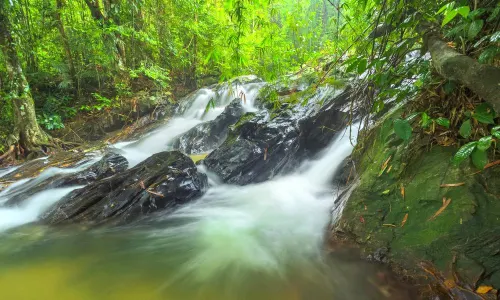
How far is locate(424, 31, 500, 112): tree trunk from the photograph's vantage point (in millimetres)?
1228

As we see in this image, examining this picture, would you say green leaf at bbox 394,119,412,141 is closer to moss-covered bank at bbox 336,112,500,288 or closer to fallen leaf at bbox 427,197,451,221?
moss-covered bank at bbox 336,112,500,288

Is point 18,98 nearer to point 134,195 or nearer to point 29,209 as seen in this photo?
point 29,209

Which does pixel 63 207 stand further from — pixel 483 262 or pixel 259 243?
pixel 483 262

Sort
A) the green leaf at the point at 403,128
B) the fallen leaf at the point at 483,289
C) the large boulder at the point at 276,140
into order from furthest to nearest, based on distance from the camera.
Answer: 1. the large boulder at the point at 276,140
2. the fallen leaf at the point at 483,289
3. the green leaf at the point at 403,128

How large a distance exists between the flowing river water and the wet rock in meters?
0.21

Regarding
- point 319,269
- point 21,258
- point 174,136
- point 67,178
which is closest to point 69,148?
point 174,136

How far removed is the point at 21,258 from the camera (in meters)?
2.75

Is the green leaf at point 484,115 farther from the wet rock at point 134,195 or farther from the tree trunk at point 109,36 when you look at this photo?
the tree trunk at point 109,36

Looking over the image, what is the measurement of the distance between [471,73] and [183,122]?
29.3 ft

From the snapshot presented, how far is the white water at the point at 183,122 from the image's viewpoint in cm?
757

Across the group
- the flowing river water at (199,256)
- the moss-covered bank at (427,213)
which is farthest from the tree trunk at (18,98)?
the moss-covered bank at (427,213)

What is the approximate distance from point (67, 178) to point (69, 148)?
3.84 metres

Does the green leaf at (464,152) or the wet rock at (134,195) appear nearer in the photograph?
the green leaf at (464,152)

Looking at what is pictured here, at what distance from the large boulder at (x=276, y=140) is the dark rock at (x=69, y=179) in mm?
1792
